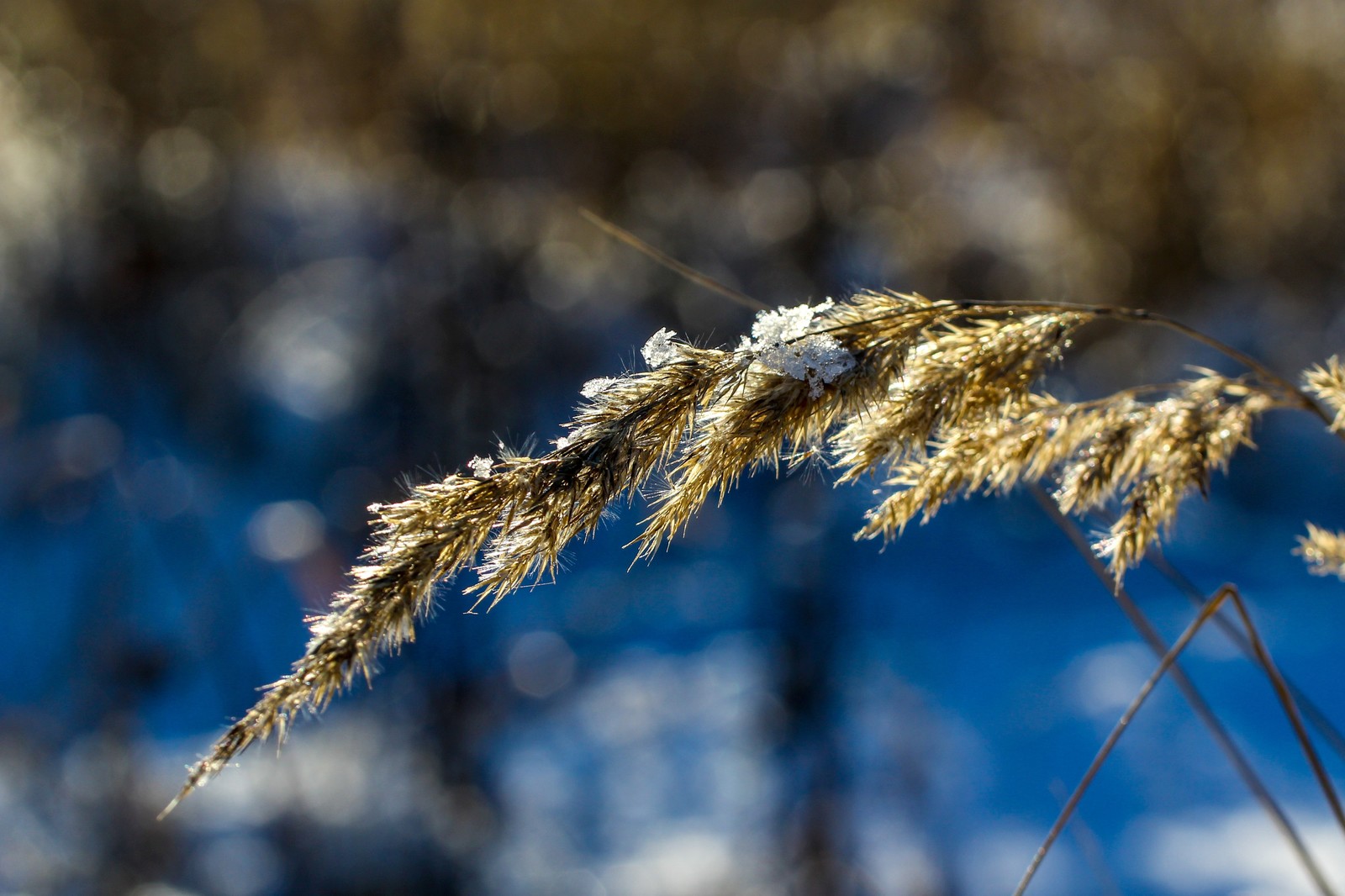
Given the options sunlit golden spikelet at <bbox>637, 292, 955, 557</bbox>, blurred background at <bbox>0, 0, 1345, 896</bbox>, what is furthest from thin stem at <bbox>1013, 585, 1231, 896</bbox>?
blurred background at <bbox>0, 0, 1345, 896</bbox>

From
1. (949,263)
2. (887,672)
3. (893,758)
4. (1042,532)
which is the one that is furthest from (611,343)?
(1042,532)

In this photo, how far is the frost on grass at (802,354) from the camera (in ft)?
1.59

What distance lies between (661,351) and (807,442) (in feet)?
0.41

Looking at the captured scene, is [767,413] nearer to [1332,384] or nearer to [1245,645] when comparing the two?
[1332,384]

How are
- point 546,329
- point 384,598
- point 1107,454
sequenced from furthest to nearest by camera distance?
point 546,329
point 1107,454
point 384,598

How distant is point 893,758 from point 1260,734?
2.74 metres

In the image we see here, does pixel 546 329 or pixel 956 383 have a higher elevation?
pixel 546 329

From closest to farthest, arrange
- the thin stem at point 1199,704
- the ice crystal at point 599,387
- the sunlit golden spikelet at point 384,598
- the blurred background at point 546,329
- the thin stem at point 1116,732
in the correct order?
the sunlit golden spikelet at point 384,598, the ice crystal at point 599,387, the thin stem at point 1116,732, the thin stem at point 1199,704, the blurred background at point 546,329

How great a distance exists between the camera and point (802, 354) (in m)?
0.49

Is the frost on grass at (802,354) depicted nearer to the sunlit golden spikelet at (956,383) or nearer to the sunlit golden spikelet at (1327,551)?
the sunlit golden spikelet at (956,383)

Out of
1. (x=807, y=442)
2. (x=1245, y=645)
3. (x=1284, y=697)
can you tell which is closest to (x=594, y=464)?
(x=807, y=442)

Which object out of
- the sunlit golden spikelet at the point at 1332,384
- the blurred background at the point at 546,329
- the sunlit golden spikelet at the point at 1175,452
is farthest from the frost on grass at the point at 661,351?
the blurred background at the point at 546,329

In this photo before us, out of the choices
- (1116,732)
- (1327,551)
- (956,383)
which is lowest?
(1116,732)

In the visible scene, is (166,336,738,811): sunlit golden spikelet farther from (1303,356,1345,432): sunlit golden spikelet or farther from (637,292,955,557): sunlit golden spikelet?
(1303,356,1345,432): sunlit golden spikelet
